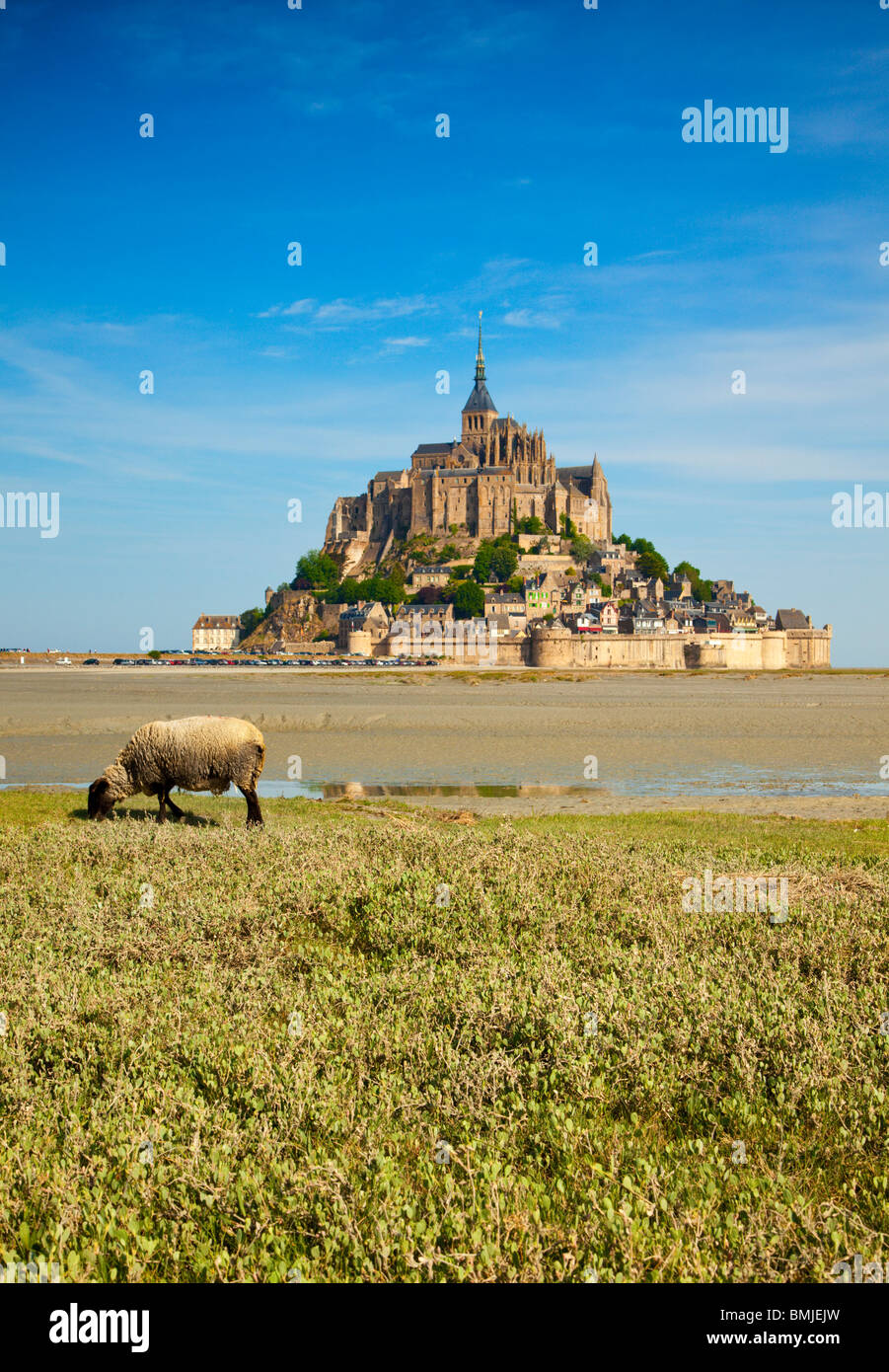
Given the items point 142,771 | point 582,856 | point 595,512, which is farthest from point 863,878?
point 595,512

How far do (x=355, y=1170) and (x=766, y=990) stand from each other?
10.3 ft

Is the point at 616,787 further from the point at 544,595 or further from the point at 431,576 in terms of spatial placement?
the point at 431,576

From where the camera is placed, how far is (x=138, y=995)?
19.1ft

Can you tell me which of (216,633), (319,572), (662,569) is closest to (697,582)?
(662,569)

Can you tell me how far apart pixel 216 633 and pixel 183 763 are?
186430 mm

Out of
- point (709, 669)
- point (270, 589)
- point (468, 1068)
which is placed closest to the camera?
point (468, 1068)

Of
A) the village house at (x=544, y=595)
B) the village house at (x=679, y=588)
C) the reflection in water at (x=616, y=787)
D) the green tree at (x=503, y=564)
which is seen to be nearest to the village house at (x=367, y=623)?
the green tree at (x=503, y=564)

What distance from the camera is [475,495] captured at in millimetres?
165625

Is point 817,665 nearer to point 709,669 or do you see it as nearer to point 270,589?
point 709,669

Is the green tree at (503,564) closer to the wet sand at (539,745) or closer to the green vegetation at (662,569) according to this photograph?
the green vegetation at (662,569)

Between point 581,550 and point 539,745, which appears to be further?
point 581,550

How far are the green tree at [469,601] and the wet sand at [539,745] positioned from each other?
9274cm

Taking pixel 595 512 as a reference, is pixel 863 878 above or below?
below

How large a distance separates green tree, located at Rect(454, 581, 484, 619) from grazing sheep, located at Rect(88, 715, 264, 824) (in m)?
129
